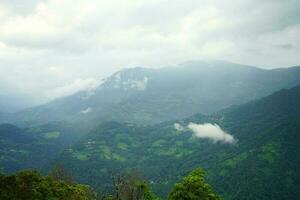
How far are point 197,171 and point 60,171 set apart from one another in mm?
92874

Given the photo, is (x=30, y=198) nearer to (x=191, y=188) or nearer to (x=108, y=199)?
(x=108, y=199)

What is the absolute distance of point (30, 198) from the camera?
83688mm

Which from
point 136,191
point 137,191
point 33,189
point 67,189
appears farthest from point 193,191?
point 67,189

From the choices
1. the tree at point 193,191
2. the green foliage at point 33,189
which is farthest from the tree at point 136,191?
the tree at point 193,191

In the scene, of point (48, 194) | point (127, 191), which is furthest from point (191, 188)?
point (48, 194)

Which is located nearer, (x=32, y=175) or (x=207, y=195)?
(x=207, y=195)

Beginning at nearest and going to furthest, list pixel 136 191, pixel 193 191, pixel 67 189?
pixel 193 191, pixel 136 191, pixel 67 189

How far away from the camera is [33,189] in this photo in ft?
291

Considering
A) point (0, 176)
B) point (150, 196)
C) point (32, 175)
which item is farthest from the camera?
point (32, 175)

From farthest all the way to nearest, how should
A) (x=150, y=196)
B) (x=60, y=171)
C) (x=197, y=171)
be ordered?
1. (x=60, y=171)
2. (x=150, y=196)
3. (x=197, y=171)

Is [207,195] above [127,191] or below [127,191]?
above

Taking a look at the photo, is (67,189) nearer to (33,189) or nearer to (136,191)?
(33,189)

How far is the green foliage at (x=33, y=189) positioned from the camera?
83062 millimetres

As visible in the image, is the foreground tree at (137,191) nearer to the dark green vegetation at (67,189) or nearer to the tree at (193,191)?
the dark green vegetation at (67,189)
